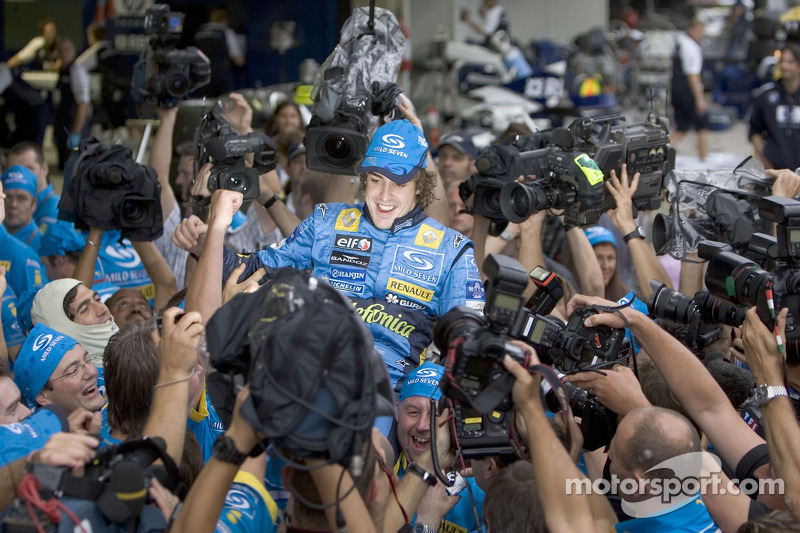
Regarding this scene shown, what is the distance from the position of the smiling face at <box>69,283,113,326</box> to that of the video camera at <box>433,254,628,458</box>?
2185 mm

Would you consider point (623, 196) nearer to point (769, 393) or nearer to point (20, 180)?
point (769, 393)

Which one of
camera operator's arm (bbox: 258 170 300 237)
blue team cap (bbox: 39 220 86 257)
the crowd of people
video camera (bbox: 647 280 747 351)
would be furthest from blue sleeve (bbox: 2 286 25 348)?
video camera (bbox: 647 280 747 351)

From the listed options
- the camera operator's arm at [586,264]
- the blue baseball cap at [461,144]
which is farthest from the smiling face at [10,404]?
the blue baseball cap at [461,144]

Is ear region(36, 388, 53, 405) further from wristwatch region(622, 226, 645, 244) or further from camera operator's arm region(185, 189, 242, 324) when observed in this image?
wristwatch region(622, 226, 645, 244)

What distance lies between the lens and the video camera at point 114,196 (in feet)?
16.0

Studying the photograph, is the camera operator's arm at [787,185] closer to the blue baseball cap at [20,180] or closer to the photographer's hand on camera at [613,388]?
the photographer's hand on camera at [613,388]

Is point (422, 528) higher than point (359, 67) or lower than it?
lower

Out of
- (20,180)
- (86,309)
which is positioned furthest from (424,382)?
(20,180)

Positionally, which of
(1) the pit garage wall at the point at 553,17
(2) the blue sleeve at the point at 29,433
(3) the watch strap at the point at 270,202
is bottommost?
(1) the pit garage wall at the point at 553,17

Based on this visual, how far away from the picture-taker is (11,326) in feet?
16.6

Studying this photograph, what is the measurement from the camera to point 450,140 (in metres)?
7.31

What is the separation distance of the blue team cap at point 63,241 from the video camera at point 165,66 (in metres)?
0.91

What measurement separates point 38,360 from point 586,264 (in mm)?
2861

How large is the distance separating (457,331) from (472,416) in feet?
1.00
